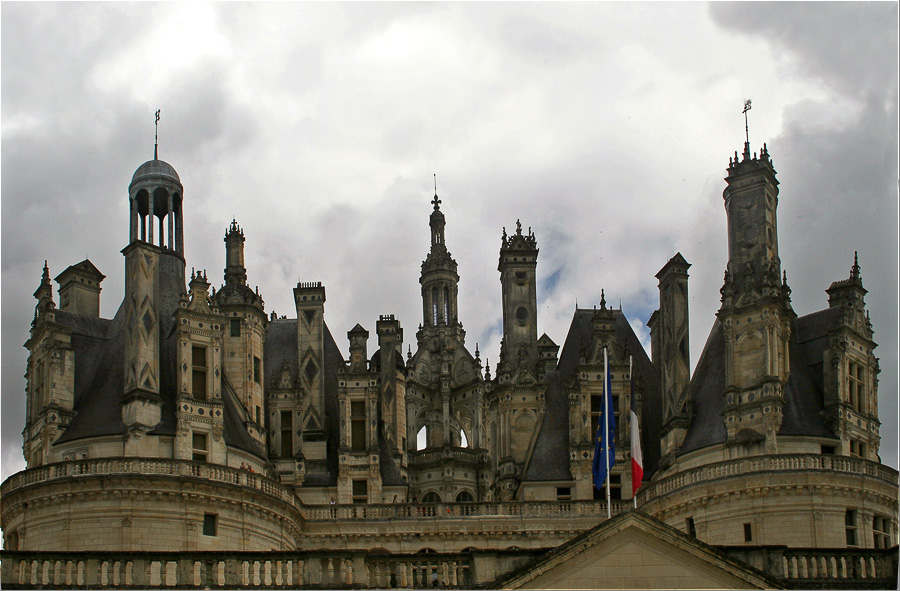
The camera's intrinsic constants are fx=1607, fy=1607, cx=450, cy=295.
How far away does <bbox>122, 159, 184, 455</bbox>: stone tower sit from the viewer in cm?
4838

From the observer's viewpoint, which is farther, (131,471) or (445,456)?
(445,456)

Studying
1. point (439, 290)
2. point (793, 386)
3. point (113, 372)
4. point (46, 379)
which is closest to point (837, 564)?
point (793, 386)

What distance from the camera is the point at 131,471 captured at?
1829 inches

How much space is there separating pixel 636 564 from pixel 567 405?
25.1 metres

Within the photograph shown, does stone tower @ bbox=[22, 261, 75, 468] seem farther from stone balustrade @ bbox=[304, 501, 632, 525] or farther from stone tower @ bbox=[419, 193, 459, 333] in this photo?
stone tower @ bbox=[419, 193, 459, 333]

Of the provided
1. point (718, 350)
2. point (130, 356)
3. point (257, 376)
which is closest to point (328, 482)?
point (257, 376)

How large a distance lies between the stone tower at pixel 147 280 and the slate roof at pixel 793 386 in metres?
16.6

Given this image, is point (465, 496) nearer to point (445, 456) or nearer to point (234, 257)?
point (445, 456)

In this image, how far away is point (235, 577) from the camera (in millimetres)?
30844

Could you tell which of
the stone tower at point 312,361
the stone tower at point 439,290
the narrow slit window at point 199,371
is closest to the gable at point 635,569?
the narrow slit window at point 199,371

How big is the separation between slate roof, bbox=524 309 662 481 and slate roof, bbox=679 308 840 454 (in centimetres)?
324

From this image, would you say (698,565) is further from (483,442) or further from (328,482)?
(483,442)

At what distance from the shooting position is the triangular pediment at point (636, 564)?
30328 mm

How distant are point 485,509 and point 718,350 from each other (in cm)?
914
